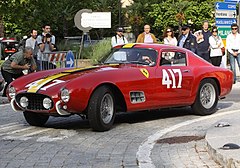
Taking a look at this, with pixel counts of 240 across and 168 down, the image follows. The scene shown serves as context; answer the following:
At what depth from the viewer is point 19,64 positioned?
1291cm

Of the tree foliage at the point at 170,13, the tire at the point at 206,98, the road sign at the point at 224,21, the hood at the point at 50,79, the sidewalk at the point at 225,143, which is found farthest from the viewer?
the tree foliage at the point at 170,13

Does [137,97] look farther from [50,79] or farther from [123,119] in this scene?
[50,79]

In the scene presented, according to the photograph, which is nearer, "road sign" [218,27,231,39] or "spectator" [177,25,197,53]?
"spectator" [177,25,197,53]

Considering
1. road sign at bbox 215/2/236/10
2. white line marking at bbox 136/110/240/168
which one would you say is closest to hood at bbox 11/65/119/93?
white line marking at bbox 136/110/240/168

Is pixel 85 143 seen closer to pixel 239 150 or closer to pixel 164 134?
pixel 164 134

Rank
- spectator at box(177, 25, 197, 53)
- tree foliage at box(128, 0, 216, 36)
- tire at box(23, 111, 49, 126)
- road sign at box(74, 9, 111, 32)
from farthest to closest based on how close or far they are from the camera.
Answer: tree foliage at box(128, 0, 216, 36) < road sign at box(74, 9, 111, 32) < spectator at box(177, 25, 197, 53) < tire at box(23, 111, 49, 126)

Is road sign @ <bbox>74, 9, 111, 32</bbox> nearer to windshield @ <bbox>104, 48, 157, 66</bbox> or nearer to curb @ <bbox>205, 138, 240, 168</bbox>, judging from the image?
windshield @ <bbox>104, 48, 157, 66</bbox>

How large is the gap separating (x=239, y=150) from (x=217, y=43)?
34.3 feet

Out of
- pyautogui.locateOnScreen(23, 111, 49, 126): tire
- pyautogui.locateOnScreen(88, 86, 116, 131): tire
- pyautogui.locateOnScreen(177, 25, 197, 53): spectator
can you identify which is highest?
pyautogui.locateOnScreen(177, 25, 197, 53): spectator

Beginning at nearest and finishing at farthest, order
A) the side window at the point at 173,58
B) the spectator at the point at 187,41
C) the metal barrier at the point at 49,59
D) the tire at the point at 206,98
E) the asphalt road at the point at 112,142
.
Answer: the asphalt road at the point at 112,142 → the side window at the point at 173,58 → the tire at the point at 206,98 → the spectator at the point at 187,41 → the metal barrier at the point at 49,59

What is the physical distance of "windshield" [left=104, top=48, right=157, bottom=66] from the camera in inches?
381

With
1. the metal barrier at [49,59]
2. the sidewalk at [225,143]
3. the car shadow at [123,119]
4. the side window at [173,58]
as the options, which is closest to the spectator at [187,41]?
the metal barrier at [49,59]

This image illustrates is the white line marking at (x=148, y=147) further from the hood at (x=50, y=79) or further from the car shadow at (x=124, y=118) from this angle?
the hood at (x=50, y=79)

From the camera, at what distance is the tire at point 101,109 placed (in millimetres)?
8398
